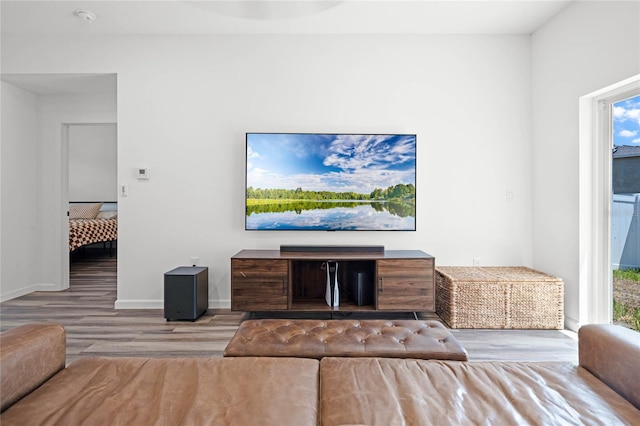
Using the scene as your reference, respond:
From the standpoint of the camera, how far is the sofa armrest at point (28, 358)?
3.56 feet

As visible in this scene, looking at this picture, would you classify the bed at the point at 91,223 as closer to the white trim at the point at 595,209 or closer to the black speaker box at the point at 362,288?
the black speaker box at the point at 362,288

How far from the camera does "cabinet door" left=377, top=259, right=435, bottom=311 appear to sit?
2969 millimetres

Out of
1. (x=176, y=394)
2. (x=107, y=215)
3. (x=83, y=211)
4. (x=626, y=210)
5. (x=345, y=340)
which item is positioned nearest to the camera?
(x=176, y=394)

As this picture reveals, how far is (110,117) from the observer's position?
4121 mm

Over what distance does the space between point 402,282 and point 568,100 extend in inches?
84.5

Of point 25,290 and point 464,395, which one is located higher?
point 464,395

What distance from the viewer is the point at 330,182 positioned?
3414mm

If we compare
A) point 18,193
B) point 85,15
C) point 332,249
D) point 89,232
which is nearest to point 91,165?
point 89,232

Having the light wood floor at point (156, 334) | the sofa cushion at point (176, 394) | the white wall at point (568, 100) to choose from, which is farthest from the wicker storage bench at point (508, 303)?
the sofa cushion at point (176, 394)

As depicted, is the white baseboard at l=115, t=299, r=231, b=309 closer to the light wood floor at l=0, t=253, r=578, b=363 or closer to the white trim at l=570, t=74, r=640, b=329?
the light wood floor at l=0, t=253, r=578, b=363

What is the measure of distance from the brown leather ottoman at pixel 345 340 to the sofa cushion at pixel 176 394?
0.30 metres

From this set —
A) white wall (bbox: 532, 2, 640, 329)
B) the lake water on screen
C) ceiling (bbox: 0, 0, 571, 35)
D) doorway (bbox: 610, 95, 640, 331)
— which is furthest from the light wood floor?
ceiling (bbox: 0, 0, 571, 35)

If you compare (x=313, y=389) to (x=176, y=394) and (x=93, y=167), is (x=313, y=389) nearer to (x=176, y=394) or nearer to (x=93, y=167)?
(x=176, y=394)

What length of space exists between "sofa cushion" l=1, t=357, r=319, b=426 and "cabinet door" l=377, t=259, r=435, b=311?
165cm
